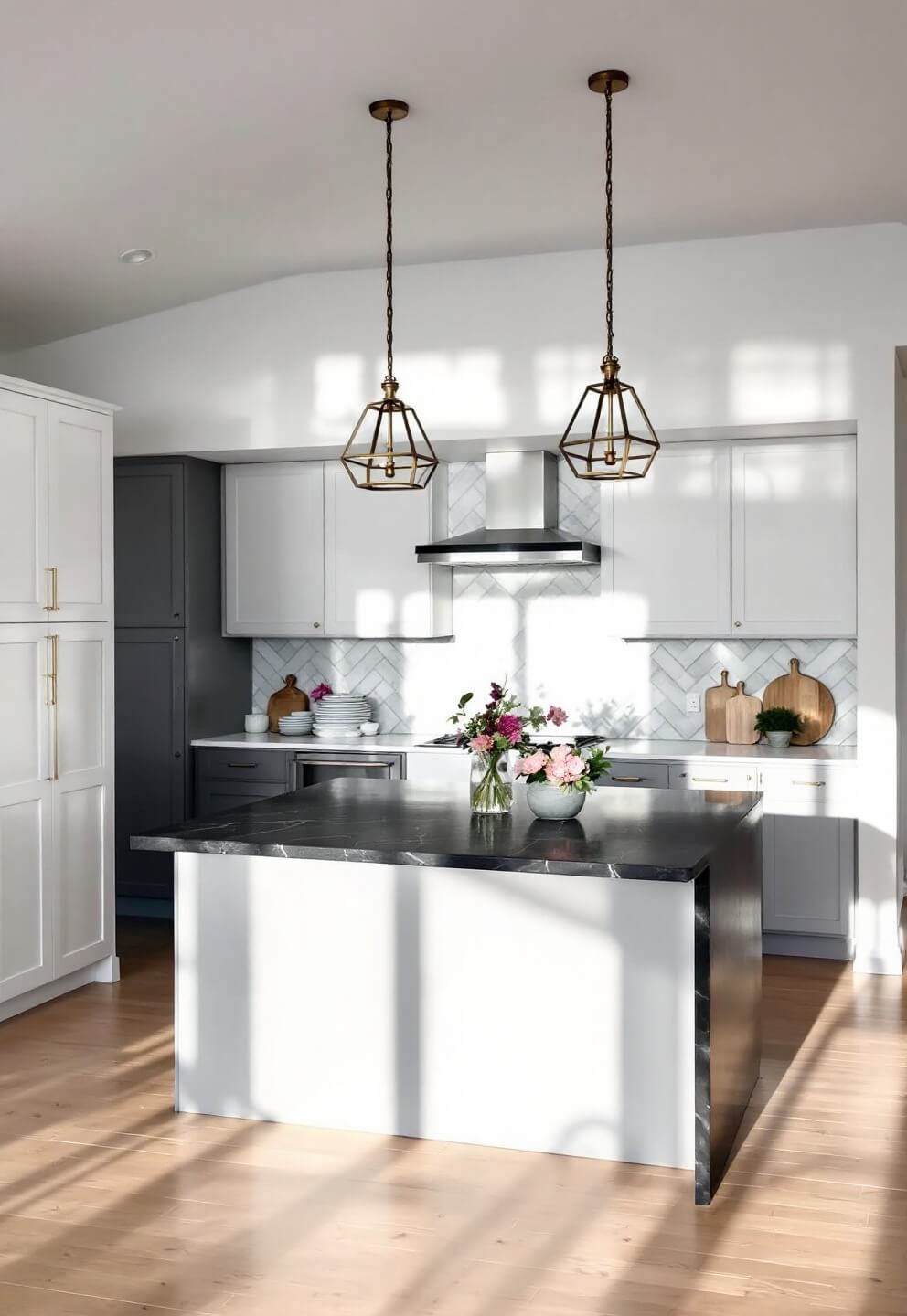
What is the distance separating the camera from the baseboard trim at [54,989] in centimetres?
476

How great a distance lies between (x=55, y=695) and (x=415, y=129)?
2.35 metres

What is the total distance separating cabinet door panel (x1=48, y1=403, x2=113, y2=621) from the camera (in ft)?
16.0

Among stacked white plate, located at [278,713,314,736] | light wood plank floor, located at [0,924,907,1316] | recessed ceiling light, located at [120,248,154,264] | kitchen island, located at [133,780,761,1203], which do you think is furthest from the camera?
stacked white plate, located at [278,713,314,736]

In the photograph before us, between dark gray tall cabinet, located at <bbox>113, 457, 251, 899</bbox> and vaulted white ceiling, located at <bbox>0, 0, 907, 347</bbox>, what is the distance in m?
0.95

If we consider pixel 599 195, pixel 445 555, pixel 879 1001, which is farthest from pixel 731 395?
pixel 879 1001

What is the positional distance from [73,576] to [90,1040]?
1.69m

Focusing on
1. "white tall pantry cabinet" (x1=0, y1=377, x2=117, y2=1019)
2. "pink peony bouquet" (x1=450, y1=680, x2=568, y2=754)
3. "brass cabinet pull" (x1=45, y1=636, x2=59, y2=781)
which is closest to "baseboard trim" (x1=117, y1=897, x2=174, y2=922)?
"white tall pantry cabinet" (x1=0, y1=377, x2=117, y2=1019)

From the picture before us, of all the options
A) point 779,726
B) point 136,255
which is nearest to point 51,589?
point 136,255

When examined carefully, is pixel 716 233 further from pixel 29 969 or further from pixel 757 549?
pixel 29 969

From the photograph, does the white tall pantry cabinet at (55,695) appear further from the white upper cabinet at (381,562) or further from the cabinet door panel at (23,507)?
the white upper cabinet at (381,562)

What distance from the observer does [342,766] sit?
6.13m

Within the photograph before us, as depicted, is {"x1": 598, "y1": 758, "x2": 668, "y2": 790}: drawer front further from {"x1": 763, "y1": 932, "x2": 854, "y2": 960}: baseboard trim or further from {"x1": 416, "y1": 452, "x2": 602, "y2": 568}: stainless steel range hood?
{"x1": 416, "y1": 452, "x2": 602, "y2": 568}: stainless steel range hood

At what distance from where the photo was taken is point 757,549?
5.73m

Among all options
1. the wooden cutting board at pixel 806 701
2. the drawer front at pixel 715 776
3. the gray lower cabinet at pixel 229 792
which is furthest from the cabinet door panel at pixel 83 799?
the wooden cutting board at pixel 806 701
